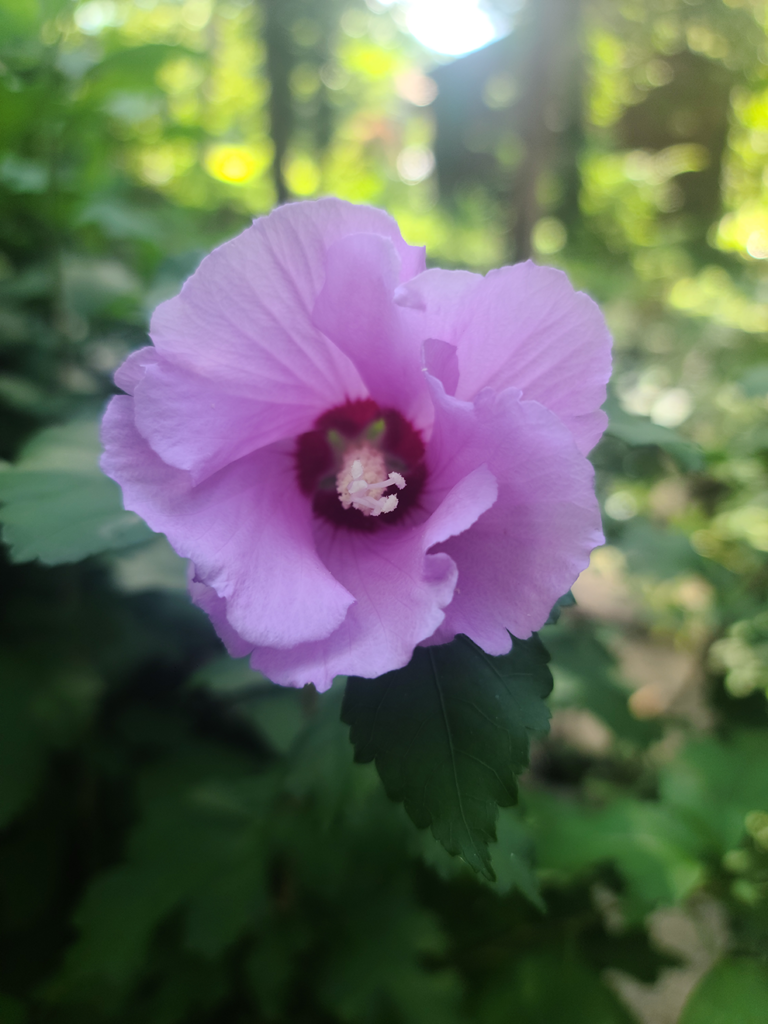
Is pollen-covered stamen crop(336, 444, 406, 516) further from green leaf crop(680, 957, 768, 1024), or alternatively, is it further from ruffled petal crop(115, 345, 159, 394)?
green leaf crop(680, 957, 768, 1024)

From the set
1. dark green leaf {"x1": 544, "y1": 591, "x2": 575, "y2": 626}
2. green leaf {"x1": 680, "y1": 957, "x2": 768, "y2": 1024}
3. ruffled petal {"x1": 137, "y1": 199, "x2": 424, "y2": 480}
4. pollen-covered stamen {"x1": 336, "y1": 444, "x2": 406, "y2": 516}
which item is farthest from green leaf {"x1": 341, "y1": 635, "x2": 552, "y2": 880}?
green leaf {"x1": 680, "y1": 957, "x2": 768, "y2": 1024}

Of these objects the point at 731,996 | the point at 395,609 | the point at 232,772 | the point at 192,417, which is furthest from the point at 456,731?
the point at 232,772

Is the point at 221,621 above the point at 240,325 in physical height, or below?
below

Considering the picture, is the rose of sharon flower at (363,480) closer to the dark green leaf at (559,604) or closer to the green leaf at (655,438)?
the dark green leaf at (559,604)

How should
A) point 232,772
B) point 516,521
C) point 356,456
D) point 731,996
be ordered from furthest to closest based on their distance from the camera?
point 232,772, point 731,996, point 356,456, point 516,521

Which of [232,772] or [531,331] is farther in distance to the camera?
[232,772]

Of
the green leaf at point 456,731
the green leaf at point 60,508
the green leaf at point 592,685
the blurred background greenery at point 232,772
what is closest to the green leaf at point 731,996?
the blurred background greenery at point 232,772

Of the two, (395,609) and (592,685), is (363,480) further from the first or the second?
(592,685)
